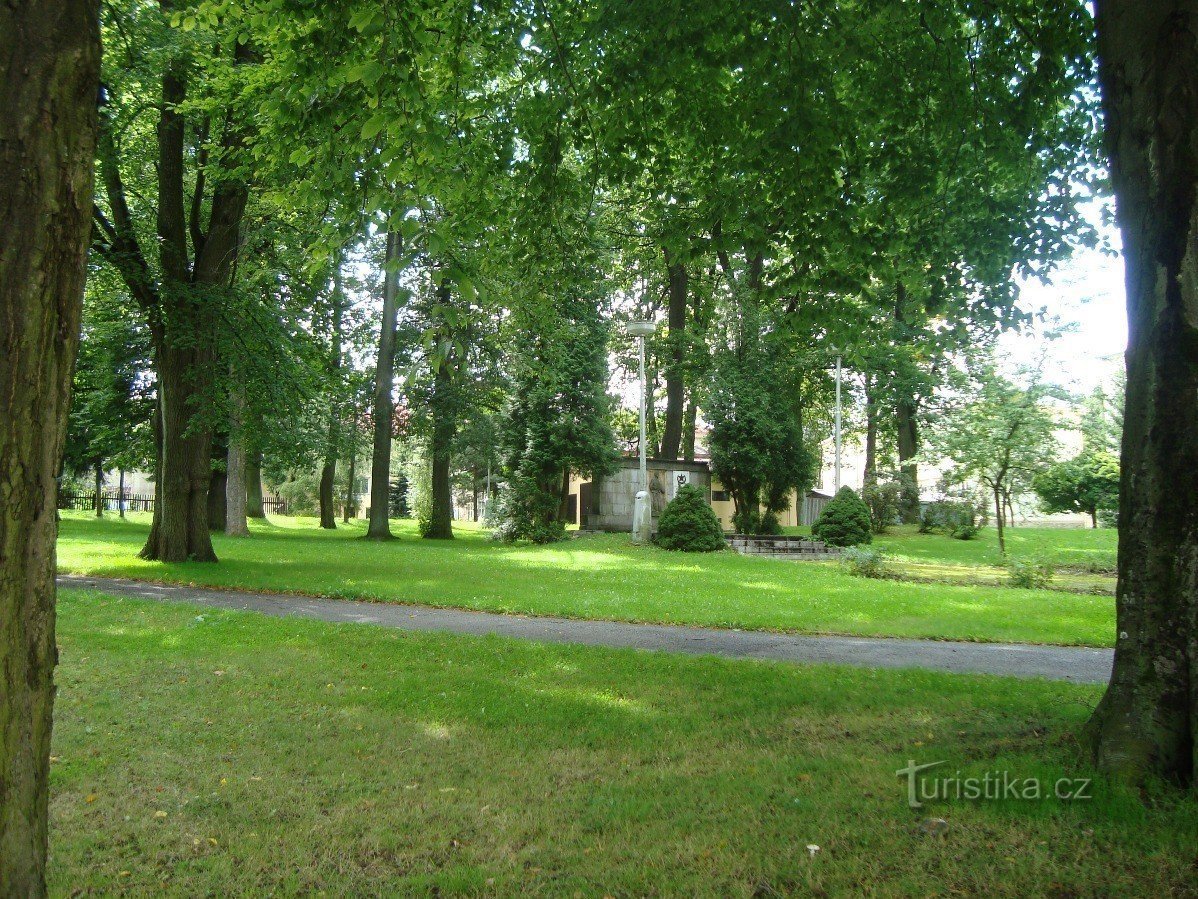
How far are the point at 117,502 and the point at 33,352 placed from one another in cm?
5856

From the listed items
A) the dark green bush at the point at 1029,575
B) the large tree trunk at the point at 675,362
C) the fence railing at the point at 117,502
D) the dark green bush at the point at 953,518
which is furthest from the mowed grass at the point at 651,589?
the fence railing at the point at 117,502

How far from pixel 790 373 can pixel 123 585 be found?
22.8 meters

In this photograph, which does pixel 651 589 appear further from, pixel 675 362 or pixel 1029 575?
pixel 675 362

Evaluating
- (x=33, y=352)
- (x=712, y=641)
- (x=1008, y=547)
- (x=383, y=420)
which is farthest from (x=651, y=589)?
(x=383, y=420)

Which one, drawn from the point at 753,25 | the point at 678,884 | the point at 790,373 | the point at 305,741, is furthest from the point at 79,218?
the point at 790,373

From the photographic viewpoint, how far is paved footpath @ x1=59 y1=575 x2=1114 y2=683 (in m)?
8.79

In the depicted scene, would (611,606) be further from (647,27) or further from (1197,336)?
(1197,336)

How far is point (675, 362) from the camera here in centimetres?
3225

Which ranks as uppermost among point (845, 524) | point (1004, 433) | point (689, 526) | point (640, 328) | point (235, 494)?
point (640, 328)

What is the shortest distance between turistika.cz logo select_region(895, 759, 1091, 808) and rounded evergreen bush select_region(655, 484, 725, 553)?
64.1 feet

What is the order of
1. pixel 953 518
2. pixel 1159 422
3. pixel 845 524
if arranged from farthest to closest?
pixel 953 518 < pixel 845 524 < pixel 1159 422

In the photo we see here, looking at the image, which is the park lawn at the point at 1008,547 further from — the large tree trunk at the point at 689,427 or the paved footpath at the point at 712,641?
the large tree trunk at the point at 689,427

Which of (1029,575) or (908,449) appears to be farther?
(908,449)

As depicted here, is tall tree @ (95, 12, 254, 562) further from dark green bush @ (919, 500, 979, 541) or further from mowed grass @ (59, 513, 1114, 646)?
dark green bush @ (919, 500, 979, 541)
